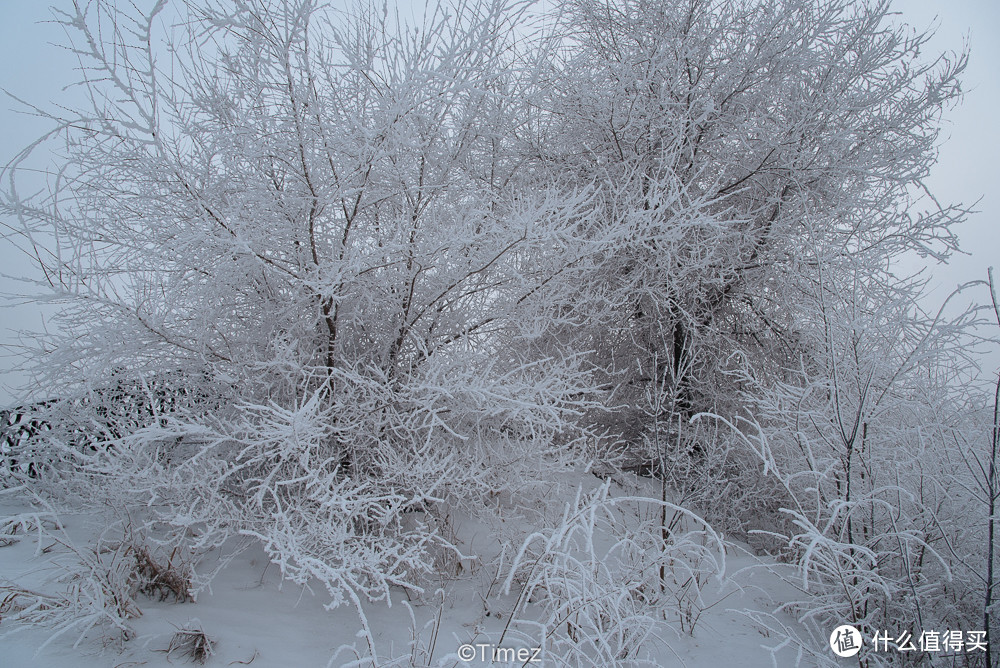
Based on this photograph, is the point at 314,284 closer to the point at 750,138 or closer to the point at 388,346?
the point at 388,346

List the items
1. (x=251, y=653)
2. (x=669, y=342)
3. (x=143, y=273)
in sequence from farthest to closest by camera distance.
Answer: (x=669, y=342) < (x=143, y=273) < (x=251, y=653)

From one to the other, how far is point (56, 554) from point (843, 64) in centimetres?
835

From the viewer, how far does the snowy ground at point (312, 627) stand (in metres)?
2.93

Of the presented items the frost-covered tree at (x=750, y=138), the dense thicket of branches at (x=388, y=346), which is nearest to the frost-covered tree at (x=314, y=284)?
the dense thicket of branches at (x=388, y=346)

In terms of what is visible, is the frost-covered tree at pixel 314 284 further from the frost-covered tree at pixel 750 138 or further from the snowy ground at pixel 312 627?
the frost-covered tree at pixel 750 138

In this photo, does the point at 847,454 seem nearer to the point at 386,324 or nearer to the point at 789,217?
the point at 386,324

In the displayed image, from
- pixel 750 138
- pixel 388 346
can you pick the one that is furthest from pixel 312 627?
pixel 750 138

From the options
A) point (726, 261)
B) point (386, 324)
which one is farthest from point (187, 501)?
point (726, 261)

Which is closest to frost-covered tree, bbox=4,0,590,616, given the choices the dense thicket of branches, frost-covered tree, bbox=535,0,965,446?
the dense thicket of branches

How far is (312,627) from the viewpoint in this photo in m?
3.42

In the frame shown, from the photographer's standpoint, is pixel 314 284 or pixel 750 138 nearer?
pixel 314 284

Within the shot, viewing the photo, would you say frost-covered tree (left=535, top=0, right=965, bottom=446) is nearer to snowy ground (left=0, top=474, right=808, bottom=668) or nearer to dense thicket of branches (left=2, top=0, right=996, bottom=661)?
dense thicket of branches (left=2, top=0, right=996, bottom=661)

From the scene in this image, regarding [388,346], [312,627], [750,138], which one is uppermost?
[750,138]

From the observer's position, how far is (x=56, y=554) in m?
3.88
